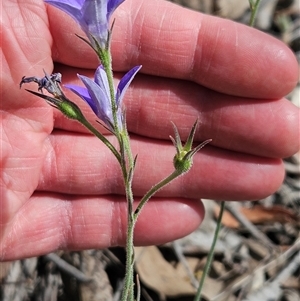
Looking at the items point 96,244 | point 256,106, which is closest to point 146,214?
point 96,244

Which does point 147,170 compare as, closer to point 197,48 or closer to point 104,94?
point 197,48

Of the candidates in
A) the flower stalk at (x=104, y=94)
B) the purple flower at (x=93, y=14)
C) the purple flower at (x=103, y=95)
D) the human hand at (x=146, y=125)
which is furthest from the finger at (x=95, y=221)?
the purple flower at (x=93, y=14)

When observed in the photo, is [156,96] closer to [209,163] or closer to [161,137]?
[161,137]

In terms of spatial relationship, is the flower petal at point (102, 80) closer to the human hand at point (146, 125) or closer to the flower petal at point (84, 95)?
the flower petal at point (84, 95)

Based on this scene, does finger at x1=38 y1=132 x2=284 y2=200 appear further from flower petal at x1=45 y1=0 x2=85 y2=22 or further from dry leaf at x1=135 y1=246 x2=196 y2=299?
flower petal at x1=45 y1=0 x2=85 y2=22

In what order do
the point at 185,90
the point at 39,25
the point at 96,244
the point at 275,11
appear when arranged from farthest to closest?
the point at 275,11 → the point at 96,244 → the point at 185,90 → the point at 39,25

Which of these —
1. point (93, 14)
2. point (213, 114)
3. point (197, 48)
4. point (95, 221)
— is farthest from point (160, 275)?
point (93, 14)
